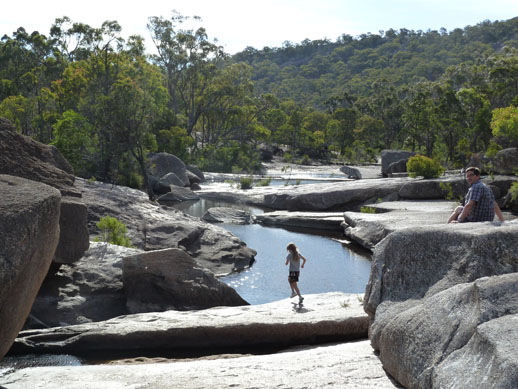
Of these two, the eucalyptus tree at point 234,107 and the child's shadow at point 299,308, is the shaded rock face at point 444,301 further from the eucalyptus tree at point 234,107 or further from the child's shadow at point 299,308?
the eucalyptus tree at point 234,107

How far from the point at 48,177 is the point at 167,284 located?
308 centimetres

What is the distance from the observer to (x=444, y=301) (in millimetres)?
5492

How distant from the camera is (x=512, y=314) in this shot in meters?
4.70

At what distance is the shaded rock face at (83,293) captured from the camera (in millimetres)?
10633

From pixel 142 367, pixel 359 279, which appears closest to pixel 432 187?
pixel 359 279

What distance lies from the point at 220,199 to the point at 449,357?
97.2 ft

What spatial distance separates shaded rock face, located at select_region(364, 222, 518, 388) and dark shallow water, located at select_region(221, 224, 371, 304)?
23.8 feet

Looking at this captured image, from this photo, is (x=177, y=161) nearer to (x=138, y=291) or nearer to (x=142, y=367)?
(x=138, y=291)

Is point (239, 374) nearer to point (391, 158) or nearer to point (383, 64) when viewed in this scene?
point (391, 158)

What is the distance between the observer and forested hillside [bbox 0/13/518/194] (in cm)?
3306

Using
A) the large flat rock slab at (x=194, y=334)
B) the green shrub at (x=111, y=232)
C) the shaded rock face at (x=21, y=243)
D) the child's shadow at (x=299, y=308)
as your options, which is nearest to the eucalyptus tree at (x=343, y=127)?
the green shrub at (x=111, y=232)

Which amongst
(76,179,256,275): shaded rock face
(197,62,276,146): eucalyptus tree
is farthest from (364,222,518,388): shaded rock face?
(197,62,276,146): eucalyptus tree

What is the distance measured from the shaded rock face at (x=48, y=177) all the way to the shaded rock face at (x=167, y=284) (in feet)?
3.69

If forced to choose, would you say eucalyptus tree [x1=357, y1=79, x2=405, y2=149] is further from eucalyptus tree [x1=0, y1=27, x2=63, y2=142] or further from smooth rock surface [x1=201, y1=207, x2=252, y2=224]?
smooth rock surface [x1=201, y1=207, x2=252, y2=224]
